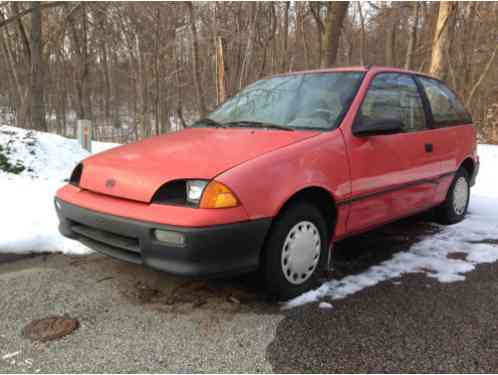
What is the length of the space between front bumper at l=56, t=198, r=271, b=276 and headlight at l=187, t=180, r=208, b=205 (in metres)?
0.20

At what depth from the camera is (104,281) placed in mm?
3148

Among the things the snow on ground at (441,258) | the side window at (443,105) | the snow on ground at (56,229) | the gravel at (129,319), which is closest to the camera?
the gravel at (129,319)

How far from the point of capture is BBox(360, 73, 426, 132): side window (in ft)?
11.4

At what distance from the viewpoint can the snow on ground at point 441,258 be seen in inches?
122

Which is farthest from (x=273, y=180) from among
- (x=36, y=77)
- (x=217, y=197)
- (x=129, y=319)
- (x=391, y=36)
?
(x=391, y=36)

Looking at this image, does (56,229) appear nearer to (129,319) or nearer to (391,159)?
(129,319)

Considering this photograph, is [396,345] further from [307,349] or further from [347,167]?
[347,167]

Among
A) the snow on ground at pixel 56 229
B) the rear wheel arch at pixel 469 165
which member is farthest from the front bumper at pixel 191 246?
the rear wheel arch at pixel 469 165

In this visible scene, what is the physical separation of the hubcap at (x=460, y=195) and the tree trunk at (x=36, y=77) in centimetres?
965

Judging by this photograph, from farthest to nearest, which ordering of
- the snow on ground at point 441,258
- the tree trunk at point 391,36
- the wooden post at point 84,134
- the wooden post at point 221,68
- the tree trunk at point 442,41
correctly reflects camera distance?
the tree trunk at point 391,36
the wooden post at point 221,68
the tree trunk at point 442,41
the wooden post at point 84,134
the snow on ground at point 441,258

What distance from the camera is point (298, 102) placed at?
3537 mm

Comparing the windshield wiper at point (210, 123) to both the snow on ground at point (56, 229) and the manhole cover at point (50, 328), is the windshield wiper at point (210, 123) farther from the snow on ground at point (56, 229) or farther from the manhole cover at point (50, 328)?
the manhole cover at point (50, 328)

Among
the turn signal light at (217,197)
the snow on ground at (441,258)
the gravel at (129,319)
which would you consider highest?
the turn signal light at (217,197)

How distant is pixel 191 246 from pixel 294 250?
78 cm
